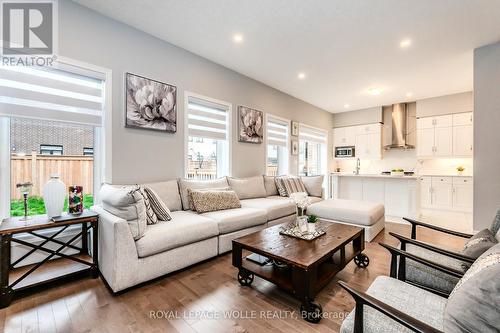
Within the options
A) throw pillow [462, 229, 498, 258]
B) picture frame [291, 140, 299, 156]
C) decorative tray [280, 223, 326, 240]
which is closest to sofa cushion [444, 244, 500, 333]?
throw pillow [462, 229, 498, 258]

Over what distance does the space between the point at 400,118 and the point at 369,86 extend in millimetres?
2108

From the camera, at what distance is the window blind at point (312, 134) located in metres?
6.05

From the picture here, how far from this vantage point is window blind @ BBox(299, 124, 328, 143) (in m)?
6.05

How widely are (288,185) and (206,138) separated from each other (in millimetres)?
1859

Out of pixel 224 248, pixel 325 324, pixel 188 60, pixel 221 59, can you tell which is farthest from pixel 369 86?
pixel 325 324

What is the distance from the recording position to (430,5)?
7.98 ft

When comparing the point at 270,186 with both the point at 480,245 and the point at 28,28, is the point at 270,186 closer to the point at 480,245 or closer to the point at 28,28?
the point at 480,245

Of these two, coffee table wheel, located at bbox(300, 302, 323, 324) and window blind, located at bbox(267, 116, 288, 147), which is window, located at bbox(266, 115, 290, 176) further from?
coffee table wheel, located at bbox(300, 302, 323, 324)

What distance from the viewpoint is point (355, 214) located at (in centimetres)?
338

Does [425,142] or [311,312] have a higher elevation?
[425,142]

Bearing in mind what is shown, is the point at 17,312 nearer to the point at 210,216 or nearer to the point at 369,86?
the point at 210,216

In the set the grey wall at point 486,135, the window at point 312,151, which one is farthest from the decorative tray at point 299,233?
the window at point 312,151

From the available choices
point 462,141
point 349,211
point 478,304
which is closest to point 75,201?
point 478,304

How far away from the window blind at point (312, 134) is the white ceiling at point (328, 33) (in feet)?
A: 5.47
